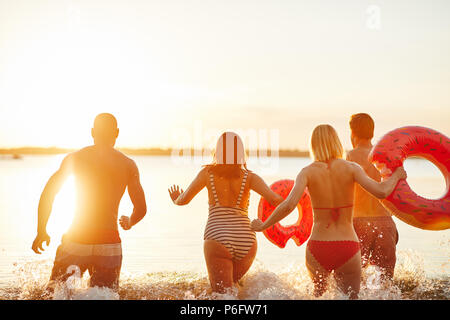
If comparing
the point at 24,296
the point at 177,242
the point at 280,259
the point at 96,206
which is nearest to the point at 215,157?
the point at 96,206

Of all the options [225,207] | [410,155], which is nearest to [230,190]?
[225,207]

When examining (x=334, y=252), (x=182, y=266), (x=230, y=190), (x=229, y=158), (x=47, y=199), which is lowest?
(x=182, y=266)

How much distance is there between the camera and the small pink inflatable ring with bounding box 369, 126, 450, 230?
587 cm

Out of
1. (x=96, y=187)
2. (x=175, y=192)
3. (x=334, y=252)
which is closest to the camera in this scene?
(x=334, y=252)

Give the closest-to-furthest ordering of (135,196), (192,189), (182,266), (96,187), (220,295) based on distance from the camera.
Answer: (96,187) → (220,295) → (135,196) → (192,189) → (182,266)

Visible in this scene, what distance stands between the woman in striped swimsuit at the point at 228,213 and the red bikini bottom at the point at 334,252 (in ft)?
2.54

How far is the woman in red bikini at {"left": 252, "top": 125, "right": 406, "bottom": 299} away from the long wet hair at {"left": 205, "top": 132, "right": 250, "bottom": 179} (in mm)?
668

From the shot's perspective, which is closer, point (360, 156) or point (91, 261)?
point (91, 261)

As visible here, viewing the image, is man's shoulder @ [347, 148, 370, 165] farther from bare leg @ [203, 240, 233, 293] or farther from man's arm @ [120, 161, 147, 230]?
man's arm @ [120, 161, 147, 230]

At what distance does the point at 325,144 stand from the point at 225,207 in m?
1.17

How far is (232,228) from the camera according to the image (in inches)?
218

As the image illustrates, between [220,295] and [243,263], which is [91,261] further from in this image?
[243,263]

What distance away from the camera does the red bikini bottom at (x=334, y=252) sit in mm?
5039
